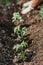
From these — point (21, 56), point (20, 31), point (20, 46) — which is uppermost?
point (20, 31)

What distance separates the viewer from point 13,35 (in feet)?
23.5

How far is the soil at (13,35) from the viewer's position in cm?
617

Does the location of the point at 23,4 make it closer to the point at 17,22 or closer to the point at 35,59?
the point at 17,22

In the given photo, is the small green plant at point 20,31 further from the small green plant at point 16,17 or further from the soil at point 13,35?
the small green plant at point 16,17

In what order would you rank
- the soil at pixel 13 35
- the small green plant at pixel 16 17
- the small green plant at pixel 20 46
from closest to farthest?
the soil at pixel 13 35
the small green plant at pixel 20 46
the small green plant at pixel 16 17

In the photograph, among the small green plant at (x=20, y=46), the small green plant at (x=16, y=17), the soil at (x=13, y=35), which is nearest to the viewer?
the soil at (x=13, y=35)

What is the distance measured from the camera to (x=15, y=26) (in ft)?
24.8

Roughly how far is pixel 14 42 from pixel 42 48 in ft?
2.83

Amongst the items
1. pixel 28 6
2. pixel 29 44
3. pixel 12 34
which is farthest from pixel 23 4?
pixel 29 44

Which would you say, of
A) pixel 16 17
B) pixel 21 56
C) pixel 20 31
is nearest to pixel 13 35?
pixel 20 31

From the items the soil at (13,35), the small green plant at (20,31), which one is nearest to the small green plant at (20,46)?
the soil at (13,35)

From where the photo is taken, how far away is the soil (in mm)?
6172

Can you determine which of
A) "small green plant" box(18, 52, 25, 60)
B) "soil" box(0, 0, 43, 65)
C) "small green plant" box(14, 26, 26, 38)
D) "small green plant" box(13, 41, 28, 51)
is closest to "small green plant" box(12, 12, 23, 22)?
"soil" box(0, 0, 43, 65)

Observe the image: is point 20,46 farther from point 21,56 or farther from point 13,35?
point 13,35
